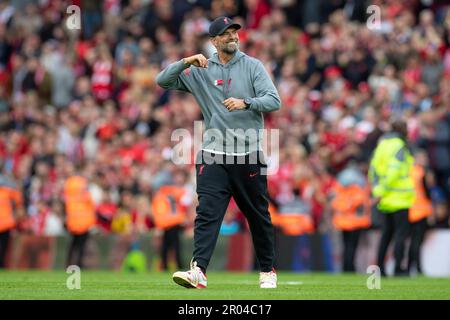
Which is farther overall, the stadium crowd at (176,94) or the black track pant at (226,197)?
the stadium crowd at (176,94)

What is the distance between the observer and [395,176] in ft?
58.9

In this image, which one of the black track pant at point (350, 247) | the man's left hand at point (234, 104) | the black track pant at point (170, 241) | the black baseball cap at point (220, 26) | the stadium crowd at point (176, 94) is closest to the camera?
the man's left hand at point (234, 104)

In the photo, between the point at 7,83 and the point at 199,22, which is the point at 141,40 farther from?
the point at 7,83

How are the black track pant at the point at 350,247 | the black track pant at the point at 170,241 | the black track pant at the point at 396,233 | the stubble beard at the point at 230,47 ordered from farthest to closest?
1. the black track pant at the point at 170,241
2. the black track pant at the point at 350,247
3. the black track pant at the point at 396,233
4. the stubble beard at the point at 230,47

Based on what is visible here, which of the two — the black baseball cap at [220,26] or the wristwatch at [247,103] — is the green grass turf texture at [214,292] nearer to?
the wristwatch at [247,103]

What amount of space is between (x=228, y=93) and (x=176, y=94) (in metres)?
14.5

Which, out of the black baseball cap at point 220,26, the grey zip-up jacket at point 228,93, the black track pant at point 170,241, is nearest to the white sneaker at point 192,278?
the grey zip-up jacket at point 228,93

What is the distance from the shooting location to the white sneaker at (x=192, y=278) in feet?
38.6

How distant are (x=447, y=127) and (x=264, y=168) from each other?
10.9 metres

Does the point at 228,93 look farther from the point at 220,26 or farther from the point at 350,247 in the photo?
the point at 350,247

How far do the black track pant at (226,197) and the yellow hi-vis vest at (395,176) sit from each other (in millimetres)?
6034

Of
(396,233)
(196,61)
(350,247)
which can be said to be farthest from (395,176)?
(196,61)

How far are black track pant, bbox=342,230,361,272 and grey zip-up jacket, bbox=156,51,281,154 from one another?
879cm

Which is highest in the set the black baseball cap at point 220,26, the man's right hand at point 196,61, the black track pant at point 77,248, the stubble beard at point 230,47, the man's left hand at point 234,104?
the black baseball cap at point 220,26
